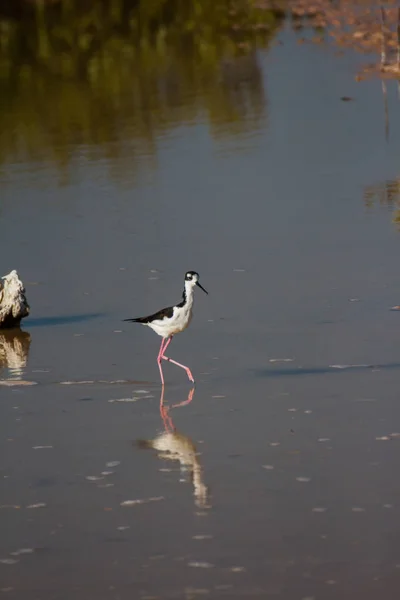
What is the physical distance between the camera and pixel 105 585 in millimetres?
7410

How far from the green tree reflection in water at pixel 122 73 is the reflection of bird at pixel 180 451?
11972mm

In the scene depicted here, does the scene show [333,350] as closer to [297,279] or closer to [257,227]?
[297,279]

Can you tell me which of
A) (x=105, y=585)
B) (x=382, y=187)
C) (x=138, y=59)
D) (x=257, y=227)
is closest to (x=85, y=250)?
(x=257, y=227)

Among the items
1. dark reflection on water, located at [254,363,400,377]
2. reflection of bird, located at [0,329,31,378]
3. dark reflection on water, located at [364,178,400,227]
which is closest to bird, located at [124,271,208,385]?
dark reflection on water, located at [254,363,400,377]

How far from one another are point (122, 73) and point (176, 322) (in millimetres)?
20478

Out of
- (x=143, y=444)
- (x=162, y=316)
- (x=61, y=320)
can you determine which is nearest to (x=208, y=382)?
(x=162, y=316)

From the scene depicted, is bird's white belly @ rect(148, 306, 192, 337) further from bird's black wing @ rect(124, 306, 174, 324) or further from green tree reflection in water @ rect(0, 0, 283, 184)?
green tree reflection in water @ rect(0, 0, 283, 184)

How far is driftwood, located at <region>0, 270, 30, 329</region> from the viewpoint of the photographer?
13.0 metres

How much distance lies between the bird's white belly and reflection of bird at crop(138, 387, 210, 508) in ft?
5.00

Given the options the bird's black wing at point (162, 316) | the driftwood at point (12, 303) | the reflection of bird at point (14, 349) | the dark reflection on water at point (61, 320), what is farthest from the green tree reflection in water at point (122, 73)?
the bird's black wing at point (162, 316)

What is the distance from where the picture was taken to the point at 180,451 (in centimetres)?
938

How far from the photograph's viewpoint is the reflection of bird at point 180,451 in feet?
28.6

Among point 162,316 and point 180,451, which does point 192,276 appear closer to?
point 162,316

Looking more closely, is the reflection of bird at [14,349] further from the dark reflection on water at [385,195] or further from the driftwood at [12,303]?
the dark reflection on water at [385,195]
